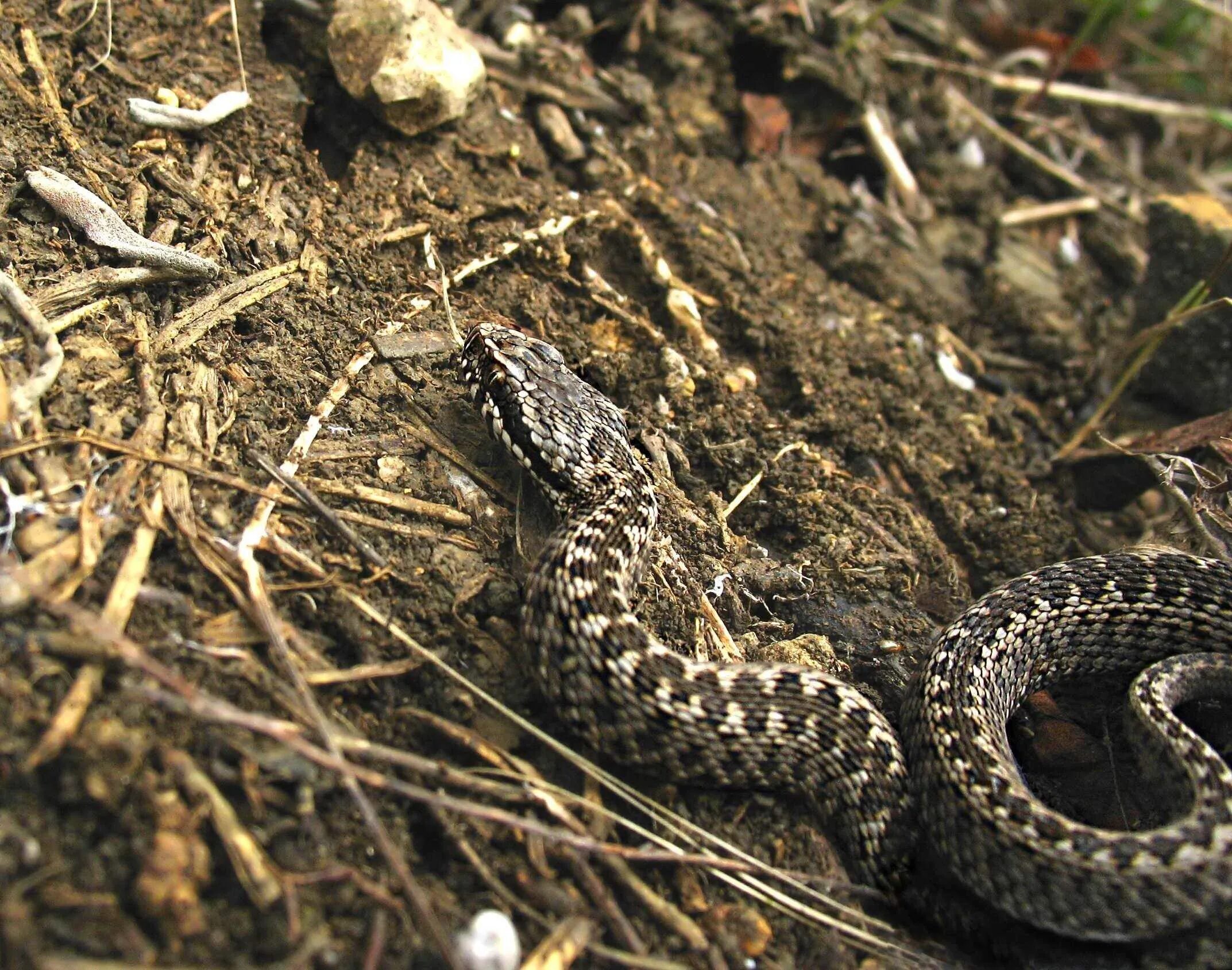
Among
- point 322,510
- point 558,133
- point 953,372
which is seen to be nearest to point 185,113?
point 558,133

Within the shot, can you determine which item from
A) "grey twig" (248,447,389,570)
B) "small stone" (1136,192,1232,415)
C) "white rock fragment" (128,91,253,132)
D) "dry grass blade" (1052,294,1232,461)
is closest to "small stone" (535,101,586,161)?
"white rock fragment" (128,91,253,132)

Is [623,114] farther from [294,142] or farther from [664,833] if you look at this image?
[664,833]

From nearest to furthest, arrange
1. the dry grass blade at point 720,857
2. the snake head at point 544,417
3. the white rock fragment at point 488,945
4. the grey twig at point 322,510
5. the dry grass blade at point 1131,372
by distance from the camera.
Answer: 1. the white rock fragment at point 488,945
2. the dry grass blade at point 720,857
3. the grey twig at point 322,510
4. the snake head at point 544,417
5. the dry grass blade at point 1131,372

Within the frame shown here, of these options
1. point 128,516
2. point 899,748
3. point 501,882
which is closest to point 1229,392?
point 899,748

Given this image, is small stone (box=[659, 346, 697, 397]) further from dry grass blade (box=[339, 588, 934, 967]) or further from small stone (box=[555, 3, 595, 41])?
small stone (box=[555, 3, 595, 41])

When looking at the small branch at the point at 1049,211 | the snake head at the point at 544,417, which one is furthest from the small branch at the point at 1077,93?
the snake head at the point at 544,417

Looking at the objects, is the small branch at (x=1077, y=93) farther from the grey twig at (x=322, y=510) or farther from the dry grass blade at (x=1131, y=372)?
the grey twig at (x=322, y=510)
